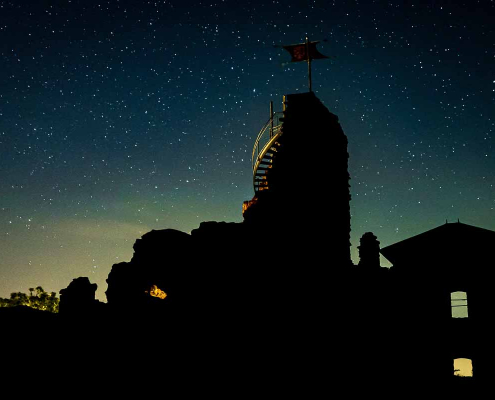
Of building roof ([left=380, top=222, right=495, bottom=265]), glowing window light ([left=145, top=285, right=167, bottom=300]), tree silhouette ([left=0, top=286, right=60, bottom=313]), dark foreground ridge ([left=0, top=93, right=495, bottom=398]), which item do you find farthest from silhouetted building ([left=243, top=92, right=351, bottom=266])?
tree silhouette ([left=0, top=286, right=60, bottom=313])

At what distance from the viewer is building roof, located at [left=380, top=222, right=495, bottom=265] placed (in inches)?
724

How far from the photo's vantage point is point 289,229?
18422 mm

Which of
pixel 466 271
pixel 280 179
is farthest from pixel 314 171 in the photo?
pixel 466 271

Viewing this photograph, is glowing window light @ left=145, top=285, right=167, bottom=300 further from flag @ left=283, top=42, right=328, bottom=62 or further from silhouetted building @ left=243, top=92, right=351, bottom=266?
flag @ left=283, top=42, right=328, bottom=62

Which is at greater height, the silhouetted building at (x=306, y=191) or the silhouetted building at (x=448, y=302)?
the silhouetted building at (x=306, y=191)

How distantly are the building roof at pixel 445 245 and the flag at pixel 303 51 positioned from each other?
11696 mm

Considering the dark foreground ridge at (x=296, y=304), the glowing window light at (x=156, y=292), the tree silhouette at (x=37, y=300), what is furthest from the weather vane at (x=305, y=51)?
the tree silhouette at (x=37, y=300)

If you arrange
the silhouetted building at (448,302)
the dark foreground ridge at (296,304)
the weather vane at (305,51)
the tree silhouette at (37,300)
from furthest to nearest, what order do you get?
the tree silhouette at (37,300)
the weather vane at (305,51)
the silhouetted building at (448,302)
the dark foreground ridge at (296,304)

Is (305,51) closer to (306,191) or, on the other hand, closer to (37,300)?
(306,191)

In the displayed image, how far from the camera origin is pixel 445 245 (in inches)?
744

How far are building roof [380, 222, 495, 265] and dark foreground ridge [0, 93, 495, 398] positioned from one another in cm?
6

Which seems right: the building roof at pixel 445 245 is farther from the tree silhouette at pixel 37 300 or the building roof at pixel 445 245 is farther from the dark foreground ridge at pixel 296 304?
the tree silhouette at pixel 37 300

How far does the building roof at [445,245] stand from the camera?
18.4 metres

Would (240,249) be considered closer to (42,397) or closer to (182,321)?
(182,321)
